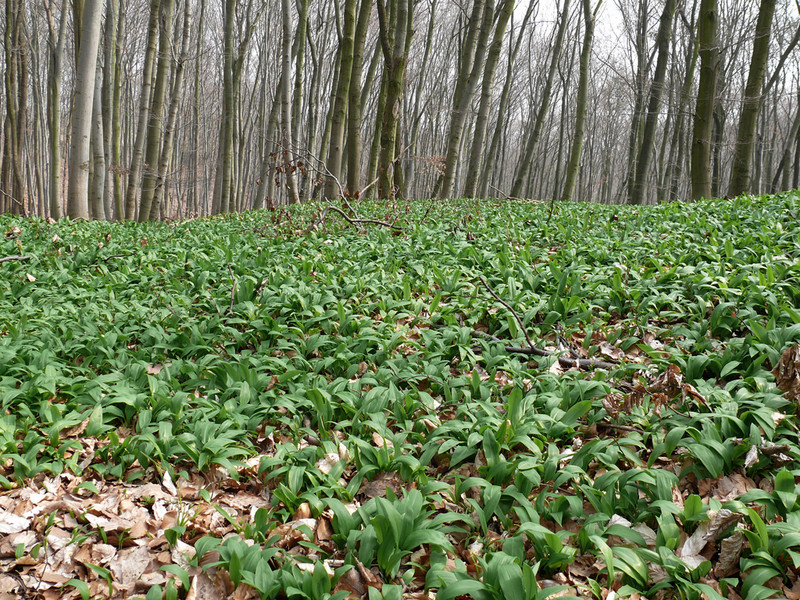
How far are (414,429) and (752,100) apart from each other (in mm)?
8673

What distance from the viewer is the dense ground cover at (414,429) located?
1727mm

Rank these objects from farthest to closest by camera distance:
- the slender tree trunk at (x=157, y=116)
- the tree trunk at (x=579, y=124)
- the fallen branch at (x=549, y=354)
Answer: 1. the tree trunk at (x=579, y=124)
2. the slender tree trunk at (x=157, y=116)
3. the fallen branch at (x=549, y=354)

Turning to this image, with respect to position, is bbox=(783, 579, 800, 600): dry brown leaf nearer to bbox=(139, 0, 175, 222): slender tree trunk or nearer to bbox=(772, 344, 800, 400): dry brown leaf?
bbox=(772, 344, 800, 400): dry brown leaf

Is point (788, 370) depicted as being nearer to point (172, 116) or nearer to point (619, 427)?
point (619, 427)

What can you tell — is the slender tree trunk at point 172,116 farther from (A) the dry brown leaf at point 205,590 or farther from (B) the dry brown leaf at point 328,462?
(A) the dry brown leaf at point 205,590

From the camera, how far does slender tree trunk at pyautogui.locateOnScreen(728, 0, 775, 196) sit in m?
8.15

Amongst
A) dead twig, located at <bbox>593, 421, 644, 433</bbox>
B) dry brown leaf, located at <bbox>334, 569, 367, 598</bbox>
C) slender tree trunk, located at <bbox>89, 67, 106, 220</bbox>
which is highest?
slender tree trunk, located at <bbox>89, 67, 106, 220</bbox>

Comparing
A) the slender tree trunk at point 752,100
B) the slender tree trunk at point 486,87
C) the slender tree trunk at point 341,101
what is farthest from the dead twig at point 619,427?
the slender tree trunk at point 486,87

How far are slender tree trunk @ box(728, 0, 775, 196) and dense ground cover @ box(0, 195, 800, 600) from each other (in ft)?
→ 14.9

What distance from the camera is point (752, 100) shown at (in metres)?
8.21

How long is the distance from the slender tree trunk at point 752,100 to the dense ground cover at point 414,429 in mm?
4547

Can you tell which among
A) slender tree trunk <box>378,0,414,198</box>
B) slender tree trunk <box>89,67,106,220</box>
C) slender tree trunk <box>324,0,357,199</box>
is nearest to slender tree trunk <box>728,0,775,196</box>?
slender tree trunk <box>378,0,414,198</box>

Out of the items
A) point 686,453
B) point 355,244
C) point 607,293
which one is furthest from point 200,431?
point 355,244

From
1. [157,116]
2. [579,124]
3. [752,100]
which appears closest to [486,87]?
[579,124]
